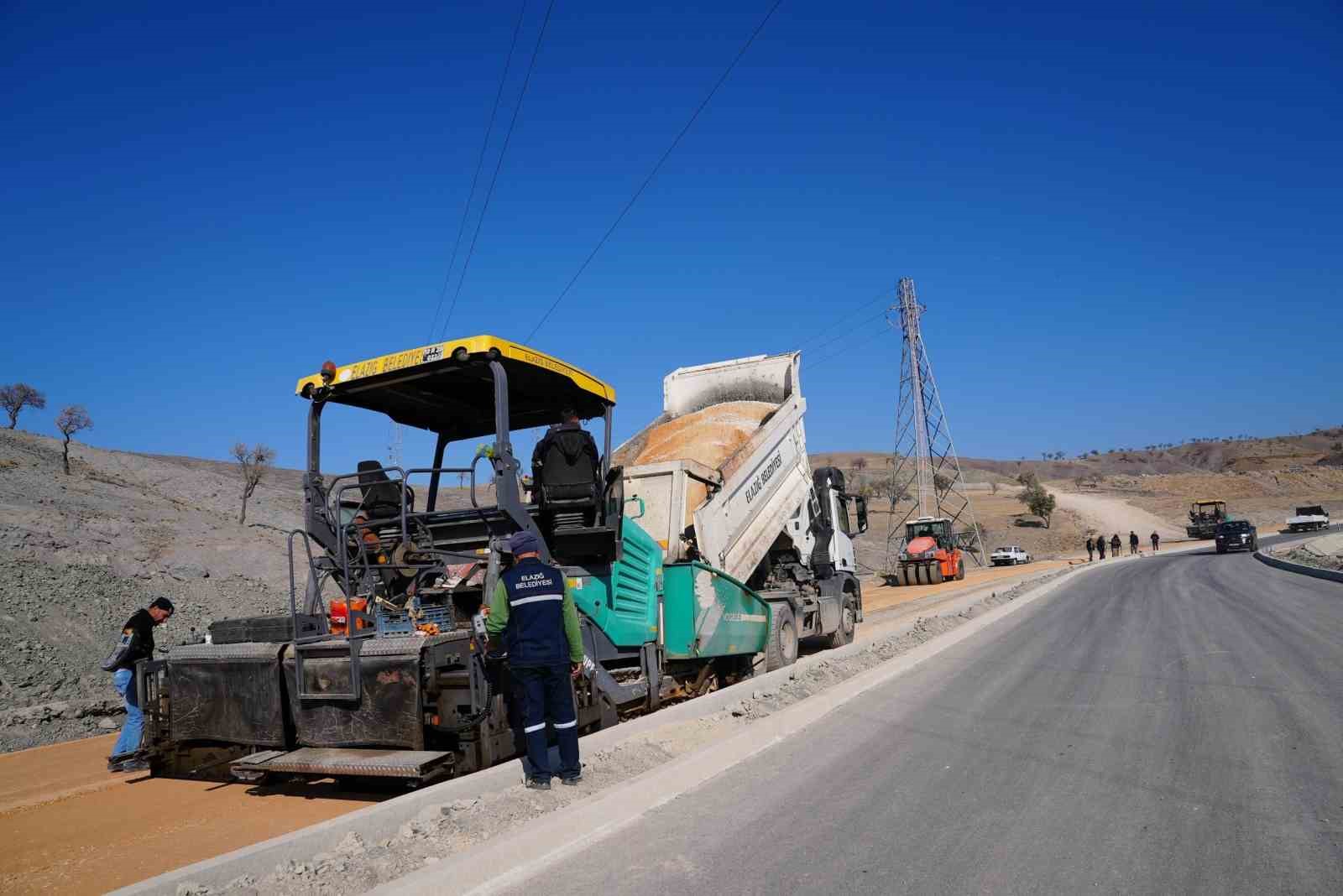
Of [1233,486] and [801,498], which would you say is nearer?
[801,498]

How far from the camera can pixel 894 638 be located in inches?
476

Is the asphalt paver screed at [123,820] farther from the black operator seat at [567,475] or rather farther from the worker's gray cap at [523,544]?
the black operator seat at [567,475]

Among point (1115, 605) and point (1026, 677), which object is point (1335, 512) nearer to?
point (1115, 605)

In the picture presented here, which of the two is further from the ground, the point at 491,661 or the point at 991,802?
the point at 491,661

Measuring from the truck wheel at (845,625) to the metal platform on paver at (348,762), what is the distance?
8.17m

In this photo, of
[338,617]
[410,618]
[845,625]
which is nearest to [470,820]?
[410,618]

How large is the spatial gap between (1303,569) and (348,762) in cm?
2768

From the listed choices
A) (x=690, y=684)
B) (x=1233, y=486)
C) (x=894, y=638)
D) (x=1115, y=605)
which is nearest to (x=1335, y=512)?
(x=1233, y=486)

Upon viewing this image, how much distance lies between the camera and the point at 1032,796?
4.83 meters

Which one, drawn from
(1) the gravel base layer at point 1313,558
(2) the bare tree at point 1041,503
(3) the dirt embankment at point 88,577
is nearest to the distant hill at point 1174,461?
(2) the bare tree at point 1041,503

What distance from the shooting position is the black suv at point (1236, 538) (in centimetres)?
3925

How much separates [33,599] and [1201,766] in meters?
15.4

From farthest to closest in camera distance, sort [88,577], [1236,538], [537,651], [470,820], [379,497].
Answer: [1236,538]
[88,577]
[379,497]
[537,651]
[470,820]

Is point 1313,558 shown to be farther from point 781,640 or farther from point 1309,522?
point 1309,522
